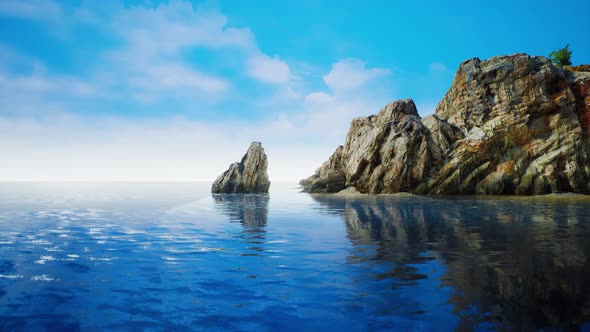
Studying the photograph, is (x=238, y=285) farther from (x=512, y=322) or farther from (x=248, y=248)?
(x=512, y=322)

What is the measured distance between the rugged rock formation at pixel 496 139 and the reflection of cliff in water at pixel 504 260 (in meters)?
29.6

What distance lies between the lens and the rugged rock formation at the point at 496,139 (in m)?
46.4

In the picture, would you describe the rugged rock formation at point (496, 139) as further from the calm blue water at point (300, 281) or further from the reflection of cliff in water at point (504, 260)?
the calm blue water at point (300, 281)

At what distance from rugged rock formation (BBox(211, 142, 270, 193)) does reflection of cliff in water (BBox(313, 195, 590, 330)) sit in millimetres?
57119

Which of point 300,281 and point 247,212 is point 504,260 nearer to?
point 300,281

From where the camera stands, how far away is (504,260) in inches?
437

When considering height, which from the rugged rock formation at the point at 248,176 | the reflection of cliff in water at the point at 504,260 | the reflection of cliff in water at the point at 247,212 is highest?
the rugged rock formation at the point at 248,176

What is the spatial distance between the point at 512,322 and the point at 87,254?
583 inches

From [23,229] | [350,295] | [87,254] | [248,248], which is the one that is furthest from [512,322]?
[23,229]

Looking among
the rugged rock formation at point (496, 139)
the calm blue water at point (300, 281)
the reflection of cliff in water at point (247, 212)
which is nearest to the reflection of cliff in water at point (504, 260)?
the calm blue water at point (300, 281)

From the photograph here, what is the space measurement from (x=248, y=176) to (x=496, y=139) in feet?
170

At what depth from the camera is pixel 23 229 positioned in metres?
20.0

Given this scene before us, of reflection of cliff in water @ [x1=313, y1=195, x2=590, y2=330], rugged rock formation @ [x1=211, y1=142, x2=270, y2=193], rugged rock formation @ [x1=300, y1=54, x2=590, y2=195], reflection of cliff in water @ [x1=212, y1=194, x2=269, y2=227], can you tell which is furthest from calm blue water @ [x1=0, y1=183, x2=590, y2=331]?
rugged rock formation @ [x1=211, y1=142, x2=270, y2=193]

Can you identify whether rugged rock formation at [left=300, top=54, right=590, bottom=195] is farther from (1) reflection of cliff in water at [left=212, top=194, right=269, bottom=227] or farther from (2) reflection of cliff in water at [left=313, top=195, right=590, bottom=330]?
(2) reflection of cliff in water at [left=313, top=195, right=590, bottom=330]
